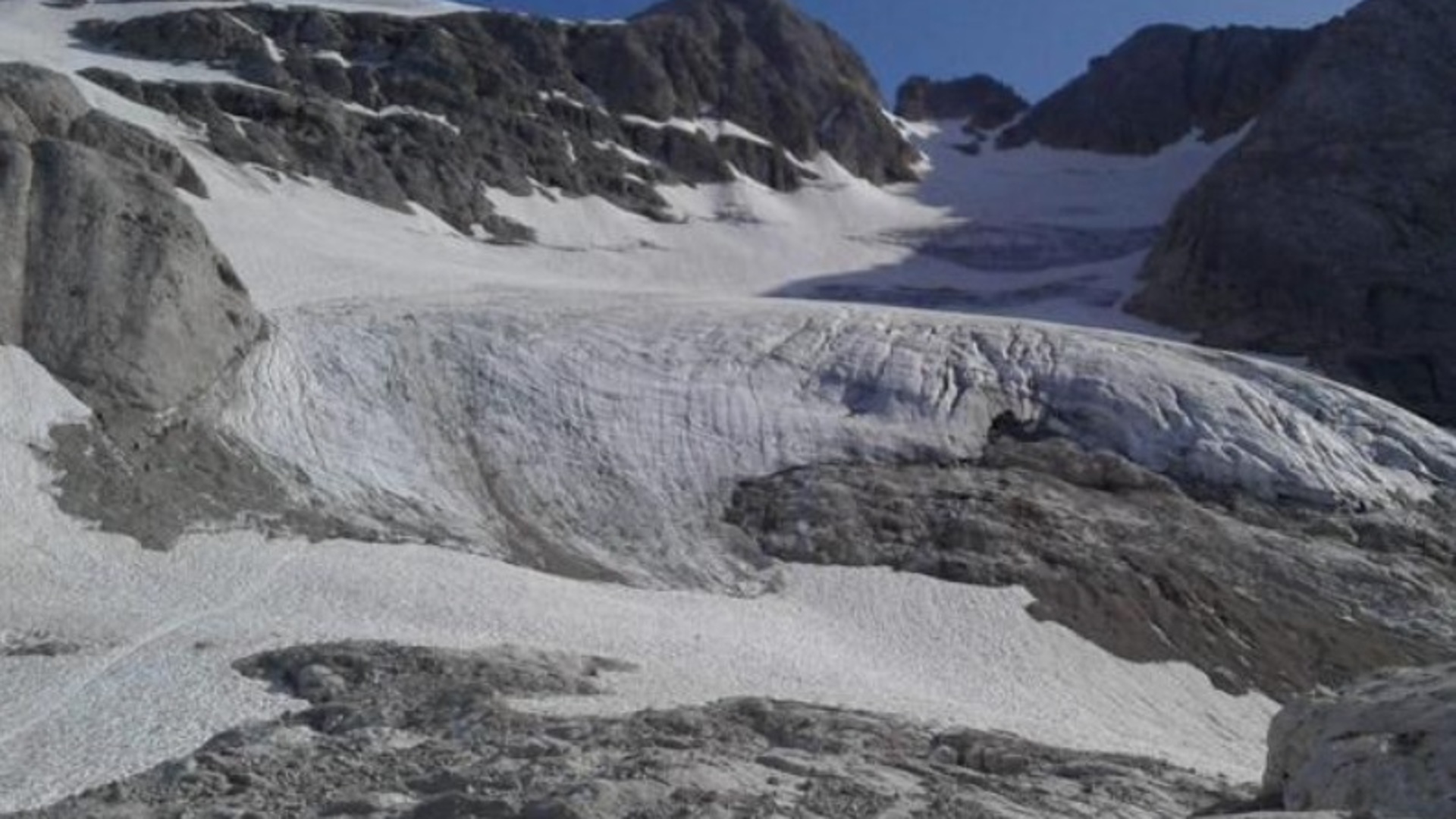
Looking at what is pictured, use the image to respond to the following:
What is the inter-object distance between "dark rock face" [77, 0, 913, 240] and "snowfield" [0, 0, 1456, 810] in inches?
887

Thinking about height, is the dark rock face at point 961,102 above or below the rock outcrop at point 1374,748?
above

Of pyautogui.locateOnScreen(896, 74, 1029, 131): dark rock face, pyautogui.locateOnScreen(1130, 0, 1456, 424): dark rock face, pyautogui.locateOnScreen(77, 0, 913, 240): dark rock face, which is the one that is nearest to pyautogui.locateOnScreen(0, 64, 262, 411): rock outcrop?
pyautogui.locateOnScreen(77, 0, 913, 240): dark rock face

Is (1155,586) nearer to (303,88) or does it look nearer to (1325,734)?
(1325,734)

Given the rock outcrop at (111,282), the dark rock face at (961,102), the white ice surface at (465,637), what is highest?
the dark rock face at (961,102)

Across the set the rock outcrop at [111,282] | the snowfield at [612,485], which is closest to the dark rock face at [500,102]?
the snowfield at [612,485]

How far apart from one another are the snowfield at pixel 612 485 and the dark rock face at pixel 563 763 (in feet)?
3.61

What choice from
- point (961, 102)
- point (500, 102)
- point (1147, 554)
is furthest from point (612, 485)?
point (961, 102)

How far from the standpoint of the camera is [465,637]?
1102 inches

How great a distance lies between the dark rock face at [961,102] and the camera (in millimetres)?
153875

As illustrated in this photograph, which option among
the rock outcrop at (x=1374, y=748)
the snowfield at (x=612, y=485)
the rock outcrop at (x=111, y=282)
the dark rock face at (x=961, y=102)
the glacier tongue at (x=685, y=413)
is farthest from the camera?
the dark rock face at (x=961, y=102)

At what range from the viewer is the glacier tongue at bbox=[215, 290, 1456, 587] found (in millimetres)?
36156

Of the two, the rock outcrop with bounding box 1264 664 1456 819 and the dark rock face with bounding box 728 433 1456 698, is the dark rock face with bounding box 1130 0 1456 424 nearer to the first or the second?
the dark rock face with bounding box 728 433 1456 698

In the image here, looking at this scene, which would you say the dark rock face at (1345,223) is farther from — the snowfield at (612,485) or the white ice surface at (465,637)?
the white ice surface at (465,637)

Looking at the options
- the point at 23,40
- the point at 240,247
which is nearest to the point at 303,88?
the point at 23,40
